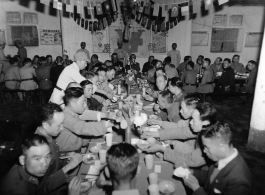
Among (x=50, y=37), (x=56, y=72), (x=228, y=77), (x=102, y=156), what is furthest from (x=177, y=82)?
(x=50, y=37)

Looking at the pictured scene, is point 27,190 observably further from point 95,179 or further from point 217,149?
point 217,149

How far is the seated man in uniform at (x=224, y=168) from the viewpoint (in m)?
2.03

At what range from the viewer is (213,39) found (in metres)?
11.5

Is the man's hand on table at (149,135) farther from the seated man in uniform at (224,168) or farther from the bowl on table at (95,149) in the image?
the seated man in uniform at (224,168)

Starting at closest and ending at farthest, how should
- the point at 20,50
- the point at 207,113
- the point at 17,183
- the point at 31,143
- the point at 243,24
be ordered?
the point at 17,183
the point at 31,143
the point at 207,113
the point at 20,50
the point at 243,24

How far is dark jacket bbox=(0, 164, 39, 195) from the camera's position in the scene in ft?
6.46

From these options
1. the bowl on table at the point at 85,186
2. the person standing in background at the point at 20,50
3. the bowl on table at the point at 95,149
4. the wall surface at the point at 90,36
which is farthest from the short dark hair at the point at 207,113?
the person standing in background at the point at 20,50

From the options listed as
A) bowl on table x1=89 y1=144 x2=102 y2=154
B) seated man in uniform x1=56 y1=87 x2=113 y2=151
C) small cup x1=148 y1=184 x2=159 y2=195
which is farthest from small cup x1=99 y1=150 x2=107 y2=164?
small cup x1=148 y1=184 x2=159 y2=195

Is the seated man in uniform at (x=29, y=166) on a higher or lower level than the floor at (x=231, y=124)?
higher

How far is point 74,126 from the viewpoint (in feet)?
10.6

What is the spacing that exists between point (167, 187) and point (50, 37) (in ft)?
35.5

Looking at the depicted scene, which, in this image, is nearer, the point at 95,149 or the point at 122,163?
the point at 122,163

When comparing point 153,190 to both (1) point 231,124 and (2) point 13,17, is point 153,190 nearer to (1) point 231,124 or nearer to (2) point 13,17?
(1) point 231,124

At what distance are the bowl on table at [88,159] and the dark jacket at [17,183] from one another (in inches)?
26.3
